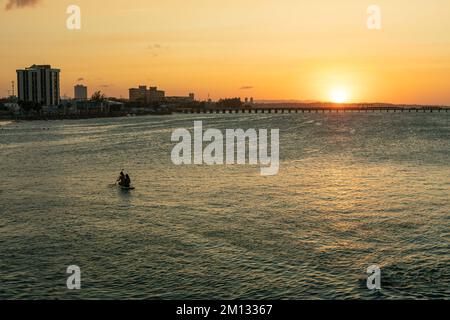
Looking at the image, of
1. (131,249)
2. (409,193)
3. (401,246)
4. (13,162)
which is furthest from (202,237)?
(13,162)

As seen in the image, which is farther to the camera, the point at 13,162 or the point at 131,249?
the point at 13,162

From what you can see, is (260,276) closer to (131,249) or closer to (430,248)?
(131,249)

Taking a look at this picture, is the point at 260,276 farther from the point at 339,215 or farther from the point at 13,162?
the point at 13,162

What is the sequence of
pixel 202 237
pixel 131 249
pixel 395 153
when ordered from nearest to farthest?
pixel 131 249 < pixel 202 237 < pixel 395 153

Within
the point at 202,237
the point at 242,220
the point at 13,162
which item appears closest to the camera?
the point at 202,237
